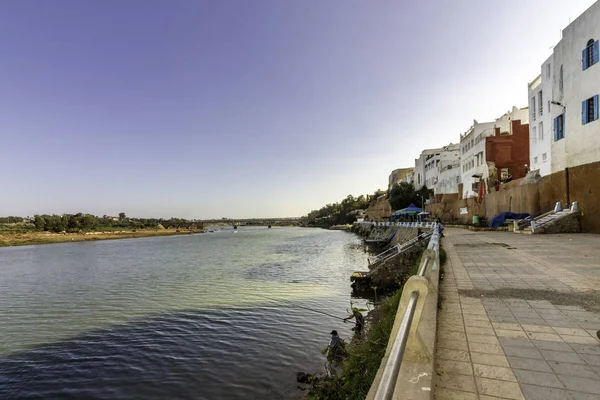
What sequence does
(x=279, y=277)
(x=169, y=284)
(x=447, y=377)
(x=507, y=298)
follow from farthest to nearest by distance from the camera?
1. (x=279, y=277)
2. (x=169, y=284)
3. (x=507, y=298)
4. (x=447, y=377)

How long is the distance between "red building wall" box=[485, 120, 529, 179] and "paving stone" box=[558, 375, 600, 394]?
1563 inches

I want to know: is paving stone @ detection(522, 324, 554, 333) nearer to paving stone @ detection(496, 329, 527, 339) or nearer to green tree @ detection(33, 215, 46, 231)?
paving stone @ detection(496, 329, 527, 339)

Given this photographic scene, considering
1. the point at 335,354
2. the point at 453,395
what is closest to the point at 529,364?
the point at 453,395

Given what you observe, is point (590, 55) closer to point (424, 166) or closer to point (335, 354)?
point (335, 354)

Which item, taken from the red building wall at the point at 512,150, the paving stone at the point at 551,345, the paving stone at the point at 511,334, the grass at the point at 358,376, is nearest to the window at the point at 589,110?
the red building wall at the point at 512,150

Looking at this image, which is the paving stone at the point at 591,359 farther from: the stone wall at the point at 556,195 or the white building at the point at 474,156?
the white building at the point at 474,156

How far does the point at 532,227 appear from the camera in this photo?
20094 millimetres

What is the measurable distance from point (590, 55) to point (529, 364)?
24.1m

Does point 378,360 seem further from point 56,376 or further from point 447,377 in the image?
point 56,376

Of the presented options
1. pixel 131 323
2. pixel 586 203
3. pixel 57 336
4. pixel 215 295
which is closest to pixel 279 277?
pixel 215 295

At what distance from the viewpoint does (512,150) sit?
37250 millimetres

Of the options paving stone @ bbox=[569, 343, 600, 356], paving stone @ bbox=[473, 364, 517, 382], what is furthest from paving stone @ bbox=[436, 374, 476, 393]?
paving stone @ bbox=[569, 343, 600, 356]

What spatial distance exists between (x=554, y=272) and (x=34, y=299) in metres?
25.5

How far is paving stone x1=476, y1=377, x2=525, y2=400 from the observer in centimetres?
308
